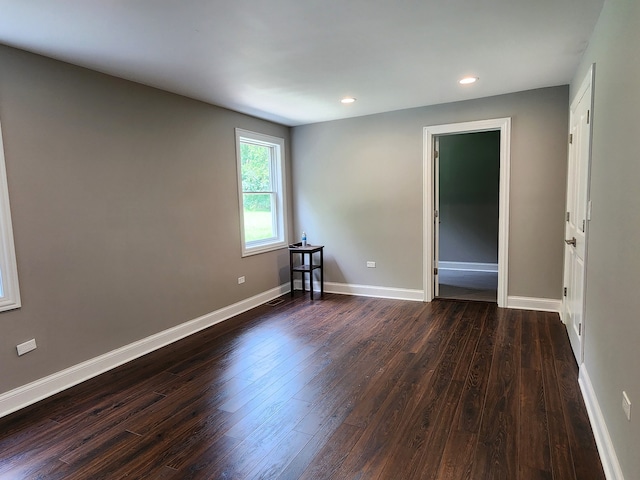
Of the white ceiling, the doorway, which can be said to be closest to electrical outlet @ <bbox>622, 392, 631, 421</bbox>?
the white ceiling

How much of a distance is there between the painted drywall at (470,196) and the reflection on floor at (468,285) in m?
0.47

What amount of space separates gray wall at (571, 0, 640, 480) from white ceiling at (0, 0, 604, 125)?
20.8 inches

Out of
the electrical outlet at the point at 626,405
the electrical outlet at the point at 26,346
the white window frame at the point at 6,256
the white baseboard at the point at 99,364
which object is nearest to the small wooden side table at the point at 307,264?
the white baseboard at the point at 99,364

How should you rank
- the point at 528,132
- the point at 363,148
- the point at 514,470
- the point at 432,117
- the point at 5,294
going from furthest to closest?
the point at 363,148
the point at 432,117
the point at 528,132
the point at 5,294
the point at 514,470

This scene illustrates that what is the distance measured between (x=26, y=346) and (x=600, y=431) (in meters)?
3.64

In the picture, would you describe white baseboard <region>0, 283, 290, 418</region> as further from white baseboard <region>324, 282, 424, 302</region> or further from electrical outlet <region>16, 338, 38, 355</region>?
white baseboard <region>324, 282, 424, 302</region>

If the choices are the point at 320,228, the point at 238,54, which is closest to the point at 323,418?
the point at 238,54

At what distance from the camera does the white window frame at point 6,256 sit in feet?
8.11

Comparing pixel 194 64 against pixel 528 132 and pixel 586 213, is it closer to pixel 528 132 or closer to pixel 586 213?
pixel 586 213

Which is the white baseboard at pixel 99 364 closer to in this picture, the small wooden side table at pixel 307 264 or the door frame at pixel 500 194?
the small wooden side table at pixel 307 264

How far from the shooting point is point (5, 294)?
251 centimetres

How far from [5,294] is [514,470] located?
10.7ft

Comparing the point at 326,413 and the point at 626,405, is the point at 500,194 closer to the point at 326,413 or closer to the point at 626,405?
the point at 626,405

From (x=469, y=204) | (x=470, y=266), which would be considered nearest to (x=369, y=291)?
(x=470, y=266)
